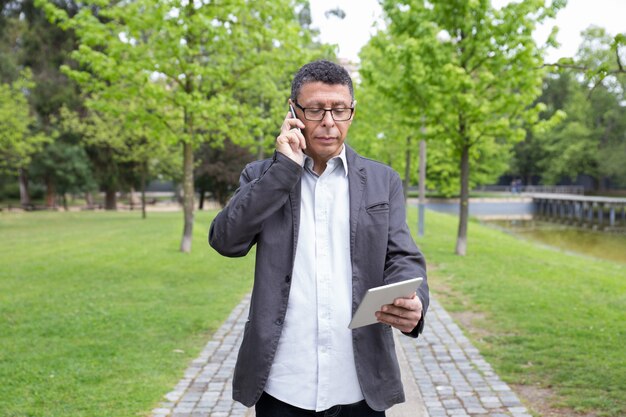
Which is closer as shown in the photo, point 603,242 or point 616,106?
point 603,242

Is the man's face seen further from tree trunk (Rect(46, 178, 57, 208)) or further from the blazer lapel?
tree trunk (Rect(46, 178, 57, 208))

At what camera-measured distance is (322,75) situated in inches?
90.4

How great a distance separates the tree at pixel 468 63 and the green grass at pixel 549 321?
3.34 meters

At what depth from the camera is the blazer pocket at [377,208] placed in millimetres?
2354

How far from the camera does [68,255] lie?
49.8 feet

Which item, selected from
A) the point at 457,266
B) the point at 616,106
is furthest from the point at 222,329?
the point at 616,106

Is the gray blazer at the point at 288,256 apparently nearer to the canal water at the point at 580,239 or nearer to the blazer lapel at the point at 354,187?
the blazer lapel at the point at 354,187

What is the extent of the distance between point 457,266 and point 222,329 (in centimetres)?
715

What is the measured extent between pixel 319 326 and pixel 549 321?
22.1ft

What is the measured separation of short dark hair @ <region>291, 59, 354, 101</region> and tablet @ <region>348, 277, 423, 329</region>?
0.78m

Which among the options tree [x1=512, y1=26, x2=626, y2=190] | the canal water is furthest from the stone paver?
tree [x1=512, y1=26, x2=626, y2=190]

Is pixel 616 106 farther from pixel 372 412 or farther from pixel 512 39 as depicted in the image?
pixel 372 412

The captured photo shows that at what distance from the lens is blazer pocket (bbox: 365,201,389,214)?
92.7 inches

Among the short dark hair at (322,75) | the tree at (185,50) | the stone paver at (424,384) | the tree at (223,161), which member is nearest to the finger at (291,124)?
the short dark hair at (322,75)
